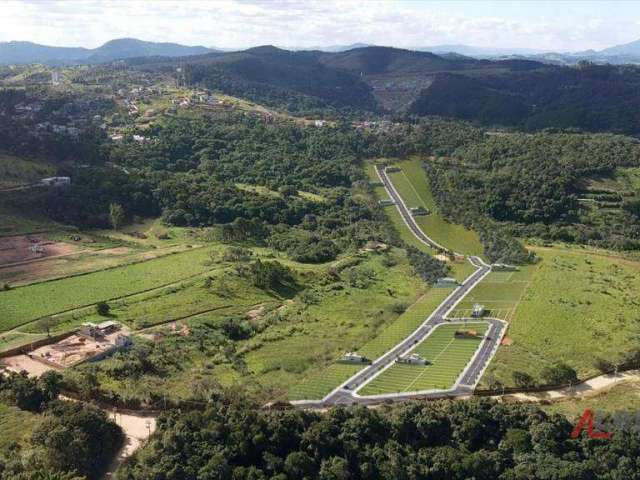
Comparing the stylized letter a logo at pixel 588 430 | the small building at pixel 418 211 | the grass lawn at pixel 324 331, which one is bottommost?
the grass lawn at pixel 324 331

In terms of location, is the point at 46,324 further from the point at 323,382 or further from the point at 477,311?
the point at 477,311

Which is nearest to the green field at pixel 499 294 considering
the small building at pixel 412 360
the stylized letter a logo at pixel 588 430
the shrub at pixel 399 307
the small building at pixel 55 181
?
the shrub at pixel 399 307

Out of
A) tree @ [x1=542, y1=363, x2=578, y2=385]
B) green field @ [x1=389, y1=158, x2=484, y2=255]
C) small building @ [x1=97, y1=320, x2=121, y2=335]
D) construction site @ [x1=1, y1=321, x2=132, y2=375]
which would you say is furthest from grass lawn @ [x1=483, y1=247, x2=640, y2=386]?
small building @ [x1=97, y1=320, x2=121, y2=335]

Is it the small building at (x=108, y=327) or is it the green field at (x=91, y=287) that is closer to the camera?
the small building at (x=108, y=327)

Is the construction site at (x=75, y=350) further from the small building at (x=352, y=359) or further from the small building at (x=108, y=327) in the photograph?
the small building at (x=352, y=359)

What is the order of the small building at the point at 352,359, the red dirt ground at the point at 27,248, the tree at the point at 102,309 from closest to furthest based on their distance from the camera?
the small building at the point at 352,359 < the tree at the point at 102,309 < the red dirt ground at the point at 27,248

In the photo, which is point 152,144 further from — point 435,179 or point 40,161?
point 435,179

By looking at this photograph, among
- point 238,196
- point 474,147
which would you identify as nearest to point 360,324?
point 238,196
